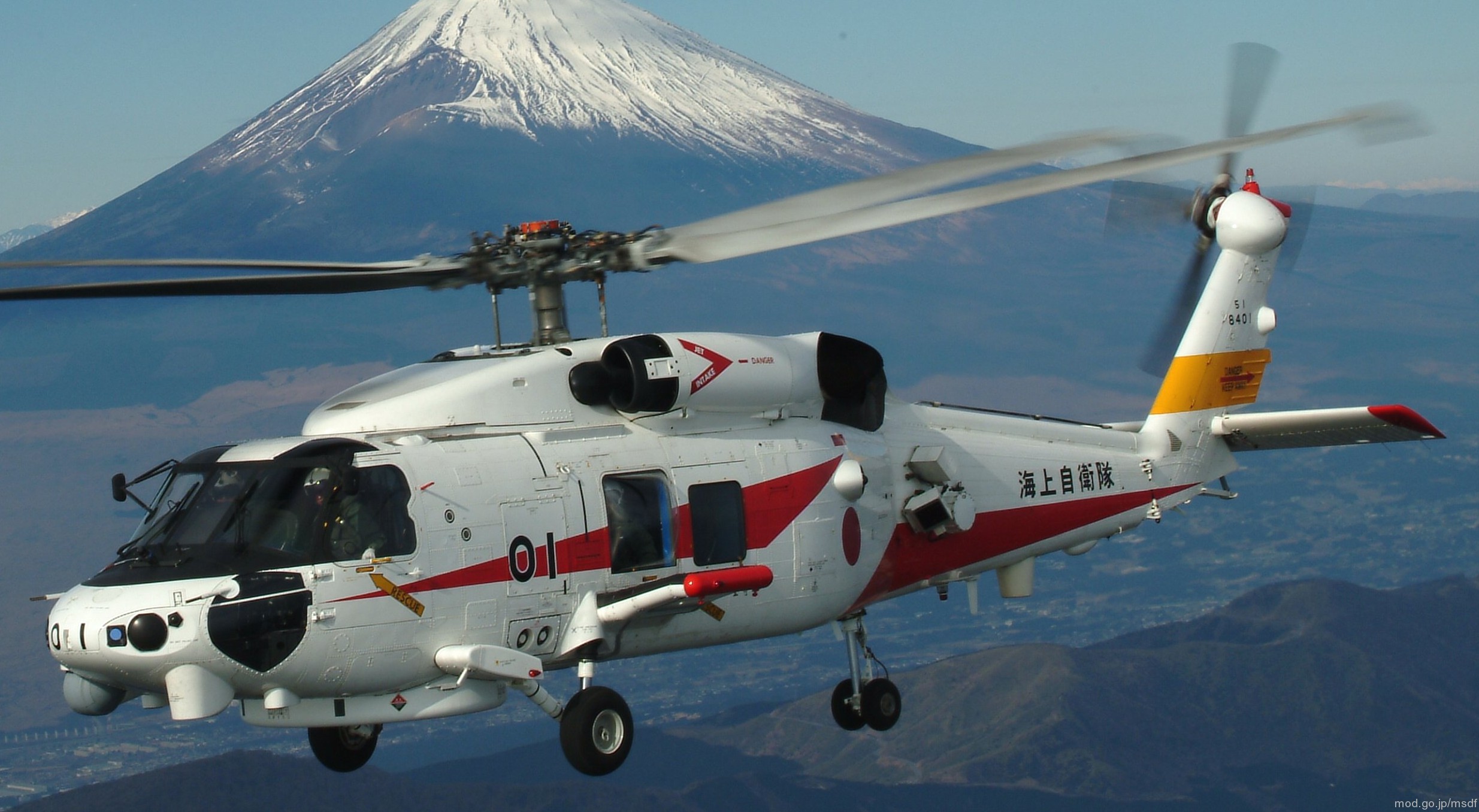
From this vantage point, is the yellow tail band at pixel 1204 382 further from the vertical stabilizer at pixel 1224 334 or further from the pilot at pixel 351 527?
the pilot at pixel 351 527

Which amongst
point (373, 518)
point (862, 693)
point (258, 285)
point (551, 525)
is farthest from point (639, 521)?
point (862, 693)

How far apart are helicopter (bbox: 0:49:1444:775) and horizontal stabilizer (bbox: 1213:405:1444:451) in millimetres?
65

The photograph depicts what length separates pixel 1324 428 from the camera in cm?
2084

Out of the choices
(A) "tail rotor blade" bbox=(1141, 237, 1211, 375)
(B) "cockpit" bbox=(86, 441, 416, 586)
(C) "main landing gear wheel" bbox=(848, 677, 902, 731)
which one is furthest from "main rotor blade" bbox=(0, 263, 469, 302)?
(A) "tail rotor blade" bbox=(1141, 237, 1211, 375)

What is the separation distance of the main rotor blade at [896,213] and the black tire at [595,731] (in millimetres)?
4381

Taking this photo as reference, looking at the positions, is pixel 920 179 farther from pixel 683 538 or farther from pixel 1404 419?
pixel 1404 419

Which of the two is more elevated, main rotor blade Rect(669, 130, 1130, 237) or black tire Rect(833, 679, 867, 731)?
main rotor blade Rect(669, 130, 1130, 237)

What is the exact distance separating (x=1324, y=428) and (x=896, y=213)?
9.59 m

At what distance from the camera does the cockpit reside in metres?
14.3

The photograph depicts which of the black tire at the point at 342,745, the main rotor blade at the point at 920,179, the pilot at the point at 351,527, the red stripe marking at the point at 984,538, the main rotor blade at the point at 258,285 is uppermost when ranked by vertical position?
the main rotor blade at the point at 920,179

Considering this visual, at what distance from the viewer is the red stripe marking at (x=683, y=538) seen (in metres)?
15.1

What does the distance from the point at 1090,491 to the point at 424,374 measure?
963cm

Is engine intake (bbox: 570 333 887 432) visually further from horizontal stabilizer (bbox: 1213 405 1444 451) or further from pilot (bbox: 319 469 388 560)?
horizontal stabilizer (bbox: 1213 405 1444 451)

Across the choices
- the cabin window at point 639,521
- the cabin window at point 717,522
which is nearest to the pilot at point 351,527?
the cabin window at point 639,521
